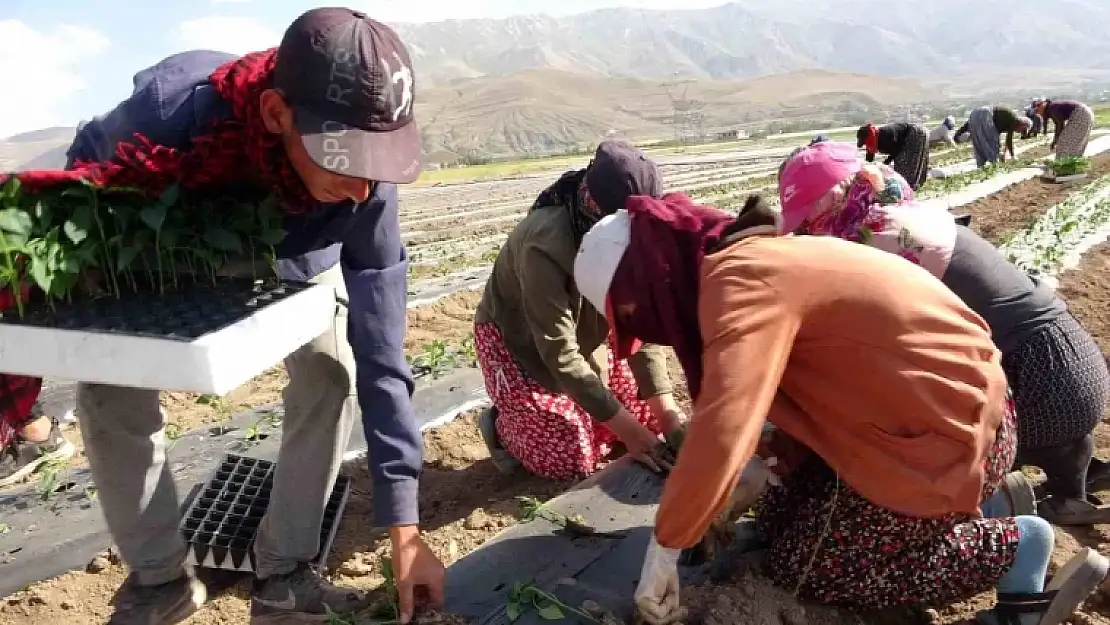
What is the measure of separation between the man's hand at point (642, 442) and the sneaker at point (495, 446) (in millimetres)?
663

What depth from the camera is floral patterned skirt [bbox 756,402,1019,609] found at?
1.75 metres

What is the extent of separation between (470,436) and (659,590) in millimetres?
1862

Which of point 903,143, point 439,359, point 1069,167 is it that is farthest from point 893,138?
point 1069,167

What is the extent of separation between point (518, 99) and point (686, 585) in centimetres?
8851

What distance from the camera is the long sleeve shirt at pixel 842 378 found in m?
1.38

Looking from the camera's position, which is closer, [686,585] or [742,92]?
[686,585]

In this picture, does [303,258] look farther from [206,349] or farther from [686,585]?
[686,585]

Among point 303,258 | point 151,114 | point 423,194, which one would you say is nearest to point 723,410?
point 303,258

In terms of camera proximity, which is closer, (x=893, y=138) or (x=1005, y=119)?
(x=893, y=138)

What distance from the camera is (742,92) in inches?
4146

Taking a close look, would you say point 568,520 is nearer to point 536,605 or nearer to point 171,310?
point 536,605

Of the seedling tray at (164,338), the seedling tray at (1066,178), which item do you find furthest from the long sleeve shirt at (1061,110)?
the seedling tray at (164,338)

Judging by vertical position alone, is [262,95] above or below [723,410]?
above

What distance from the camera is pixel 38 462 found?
10.2 ft
